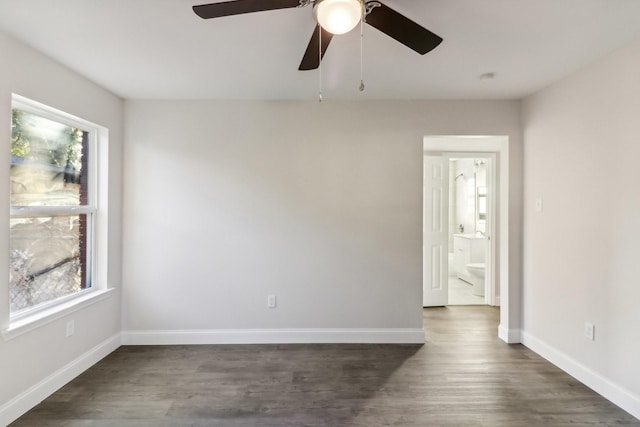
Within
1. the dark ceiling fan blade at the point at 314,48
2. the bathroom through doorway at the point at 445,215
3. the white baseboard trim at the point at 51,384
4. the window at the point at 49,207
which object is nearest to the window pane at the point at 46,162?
the window at the point at 49,207

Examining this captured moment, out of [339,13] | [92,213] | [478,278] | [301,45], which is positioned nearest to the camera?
[339,13]

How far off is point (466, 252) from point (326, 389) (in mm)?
4363

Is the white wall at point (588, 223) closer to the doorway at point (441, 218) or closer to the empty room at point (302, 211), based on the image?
the empty room at point (302, 211)

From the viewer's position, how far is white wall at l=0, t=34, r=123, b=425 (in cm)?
200

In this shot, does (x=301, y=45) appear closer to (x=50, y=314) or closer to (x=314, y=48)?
(x=314, y=48)

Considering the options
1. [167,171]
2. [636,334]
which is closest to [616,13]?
[636,334]

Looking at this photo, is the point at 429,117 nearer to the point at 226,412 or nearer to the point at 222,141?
the point at 222,141

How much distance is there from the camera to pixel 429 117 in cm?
323

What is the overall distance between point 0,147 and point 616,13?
3612mm

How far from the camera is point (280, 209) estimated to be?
10.6 ft

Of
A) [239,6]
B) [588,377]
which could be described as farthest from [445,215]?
[239,6]

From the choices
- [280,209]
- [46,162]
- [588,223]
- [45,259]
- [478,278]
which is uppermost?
[46,162]

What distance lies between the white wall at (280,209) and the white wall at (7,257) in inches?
6.3

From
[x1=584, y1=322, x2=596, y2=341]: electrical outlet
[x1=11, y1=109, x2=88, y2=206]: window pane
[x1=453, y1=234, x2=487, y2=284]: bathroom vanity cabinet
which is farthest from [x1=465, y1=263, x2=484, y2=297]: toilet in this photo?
[x1=11, y1=109, x2=88, y2=206]: window pane
